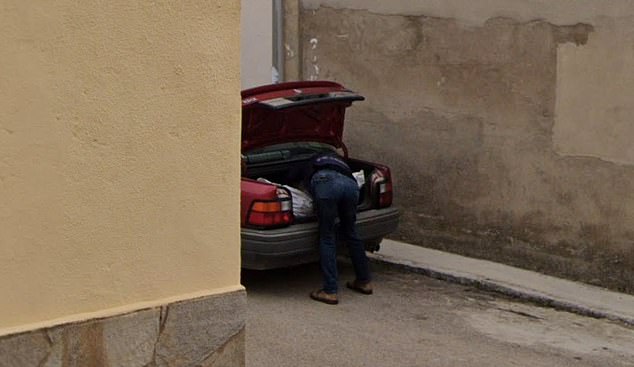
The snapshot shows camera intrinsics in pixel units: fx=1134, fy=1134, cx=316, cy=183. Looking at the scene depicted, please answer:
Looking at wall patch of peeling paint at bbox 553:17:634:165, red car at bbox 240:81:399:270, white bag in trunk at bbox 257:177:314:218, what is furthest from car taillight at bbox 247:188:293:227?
wall patch of peeling paint at bbox 553:17:634:165

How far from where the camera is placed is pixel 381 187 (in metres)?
10.7

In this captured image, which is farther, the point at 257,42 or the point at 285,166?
the point at 257,42

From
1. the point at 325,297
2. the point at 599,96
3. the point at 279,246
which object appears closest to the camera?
the point at 279,246

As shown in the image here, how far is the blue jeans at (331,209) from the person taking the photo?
9871mm

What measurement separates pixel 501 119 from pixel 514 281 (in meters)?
1.62

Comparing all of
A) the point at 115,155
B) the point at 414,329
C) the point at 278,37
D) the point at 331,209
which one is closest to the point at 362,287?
the point at 331,209

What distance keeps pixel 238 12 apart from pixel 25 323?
204cm

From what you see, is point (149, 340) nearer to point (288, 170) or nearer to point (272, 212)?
point (272, 212)

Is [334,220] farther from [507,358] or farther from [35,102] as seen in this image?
[35,102]

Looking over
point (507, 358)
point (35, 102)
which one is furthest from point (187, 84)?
point (507, 358)

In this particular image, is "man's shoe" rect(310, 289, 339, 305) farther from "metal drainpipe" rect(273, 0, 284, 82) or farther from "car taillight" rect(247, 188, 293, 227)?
"metal drainpipe" rect(273, 0, 284, 82)

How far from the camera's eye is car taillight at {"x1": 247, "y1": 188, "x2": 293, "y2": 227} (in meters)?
9.88

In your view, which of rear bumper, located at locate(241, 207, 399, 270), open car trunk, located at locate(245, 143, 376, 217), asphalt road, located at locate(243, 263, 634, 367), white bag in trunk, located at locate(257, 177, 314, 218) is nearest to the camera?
asphalt road, located at locate(243, 263, 634, 367)

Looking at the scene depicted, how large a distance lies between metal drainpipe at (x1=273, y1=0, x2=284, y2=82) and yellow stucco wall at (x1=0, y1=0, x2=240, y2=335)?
23.1 feet
